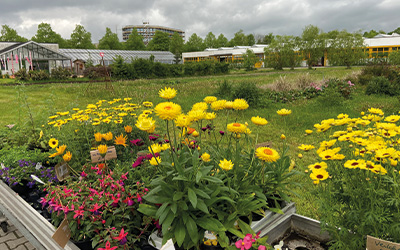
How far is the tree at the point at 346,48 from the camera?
94.2 feet

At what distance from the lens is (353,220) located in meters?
1.41

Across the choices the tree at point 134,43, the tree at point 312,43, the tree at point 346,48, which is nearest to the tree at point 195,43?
the tree at point 134,43

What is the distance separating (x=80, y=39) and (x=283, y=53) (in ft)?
87.6

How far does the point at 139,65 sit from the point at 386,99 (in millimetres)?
14724

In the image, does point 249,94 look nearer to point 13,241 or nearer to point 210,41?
point 13,241

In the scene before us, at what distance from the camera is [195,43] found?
5322 cm

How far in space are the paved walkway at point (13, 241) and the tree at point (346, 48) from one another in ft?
103

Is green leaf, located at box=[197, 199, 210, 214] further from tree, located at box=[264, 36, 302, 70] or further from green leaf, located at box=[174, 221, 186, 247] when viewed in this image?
tree, located at box=[264, 36, 302, 70]

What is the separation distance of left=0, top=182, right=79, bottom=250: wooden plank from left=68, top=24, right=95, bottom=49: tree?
1535 inches

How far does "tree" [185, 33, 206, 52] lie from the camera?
53.0 meters

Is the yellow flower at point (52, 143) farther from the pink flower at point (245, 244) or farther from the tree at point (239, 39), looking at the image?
the tree at point (239, 39)

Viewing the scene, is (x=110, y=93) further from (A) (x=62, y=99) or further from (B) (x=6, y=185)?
(B) (x=6, y=185)

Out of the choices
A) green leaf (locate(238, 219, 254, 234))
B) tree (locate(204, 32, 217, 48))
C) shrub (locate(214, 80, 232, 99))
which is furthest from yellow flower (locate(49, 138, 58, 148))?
tree (locate(204, 32, 217, 48))

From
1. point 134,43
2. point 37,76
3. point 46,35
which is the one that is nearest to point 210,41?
point 134,43
